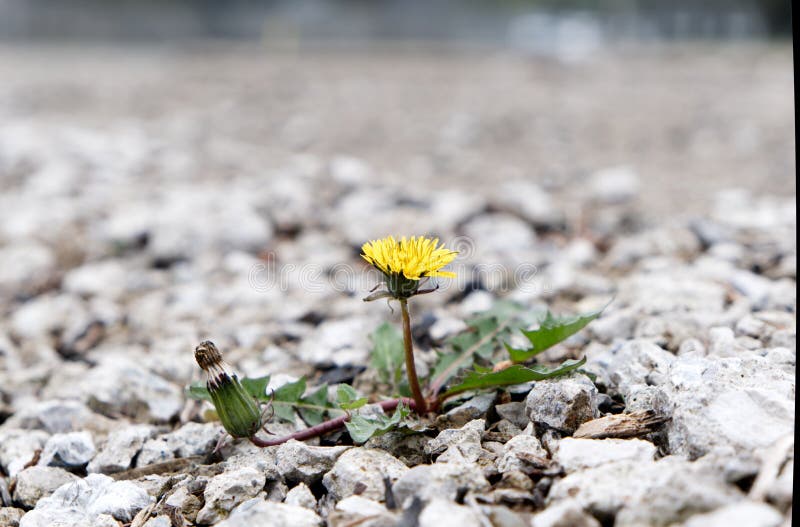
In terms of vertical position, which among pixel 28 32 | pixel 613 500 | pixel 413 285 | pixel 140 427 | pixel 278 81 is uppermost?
pixel 28 32

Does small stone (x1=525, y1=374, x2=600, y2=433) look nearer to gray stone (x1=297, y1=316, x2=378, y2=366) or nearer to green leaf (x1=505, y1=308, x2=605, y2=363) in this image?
green leaf (x1=505, y1=308, x2=605, y2=363)

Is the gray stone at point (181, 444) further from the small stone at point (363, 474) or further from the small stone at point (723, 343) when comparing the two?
the small stone at point (723, 343)

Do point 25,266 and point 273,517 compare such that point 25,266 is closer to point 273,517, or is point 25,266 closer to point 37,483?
point 37,483

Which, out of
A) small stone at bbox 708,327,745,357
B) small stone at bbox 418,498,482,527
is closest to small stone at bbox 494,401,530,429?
small stone at bbox 418,498,482,527

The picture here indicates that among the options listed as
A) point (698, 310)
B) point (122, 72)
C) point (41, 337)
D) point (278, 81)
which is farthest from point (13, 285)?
point (122, 72)

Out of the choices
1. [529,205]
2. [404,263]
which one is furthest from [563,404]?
[529,205]

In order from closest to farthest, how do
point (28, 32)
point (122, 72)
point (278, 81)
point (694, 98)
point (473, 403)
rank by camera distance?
point (473, 403)
point (694, 98)
point (278, 81)
point (122, 72)
point (28, 32)

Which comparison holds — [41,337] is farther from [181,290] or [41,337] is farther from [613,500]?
[613,500]

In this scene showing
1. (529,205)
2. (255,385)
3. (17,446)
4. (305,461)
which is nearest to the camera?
A: (305,461)
